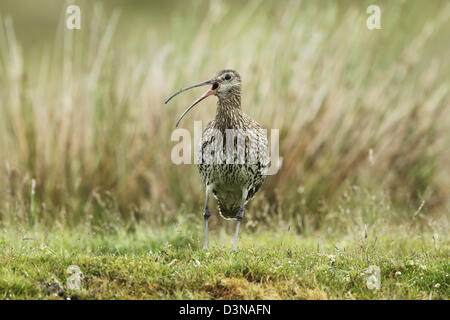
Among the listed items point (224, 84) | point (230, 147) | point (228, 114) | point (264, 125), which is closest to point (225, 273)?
point (230, 147)

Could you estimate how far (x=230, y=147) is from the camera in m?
5.98

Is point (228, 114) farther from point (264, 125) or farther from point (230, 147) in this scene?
point (264, 125)

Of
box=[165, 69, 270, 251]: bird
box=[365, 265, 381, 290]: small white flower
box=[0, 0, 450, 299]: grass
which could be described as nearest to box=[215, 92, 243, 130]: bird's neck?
box=[165, 69, 270, 251]: bird

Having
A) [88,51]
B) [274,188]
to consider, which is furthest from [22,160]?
[274,188]

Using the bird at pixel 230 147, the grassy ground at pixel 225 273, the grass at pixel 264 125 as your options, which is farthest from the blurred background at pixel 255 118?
the grassy ground at pixel 225 273

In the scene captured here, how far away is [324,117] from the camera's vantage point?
805 centimetres

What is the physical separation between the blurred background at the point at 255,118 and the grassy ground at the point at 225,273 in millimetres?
1604

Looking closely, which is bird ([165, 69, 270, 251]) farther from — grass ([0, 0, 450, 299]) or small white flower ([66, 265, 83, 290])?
small white flower ([66, 265, 83, 290])

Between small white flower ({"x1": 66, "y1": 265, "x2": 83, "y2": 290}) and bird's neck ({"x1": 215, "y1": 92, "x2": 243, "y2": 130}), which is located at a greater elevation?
bird's neck ({"x1": 215, "y1": 92, "x2": 243, "y2": 130})

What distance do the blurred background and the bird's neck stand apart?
144 cm

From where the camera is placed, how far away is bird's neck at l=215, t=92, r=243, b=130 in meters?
6.10
